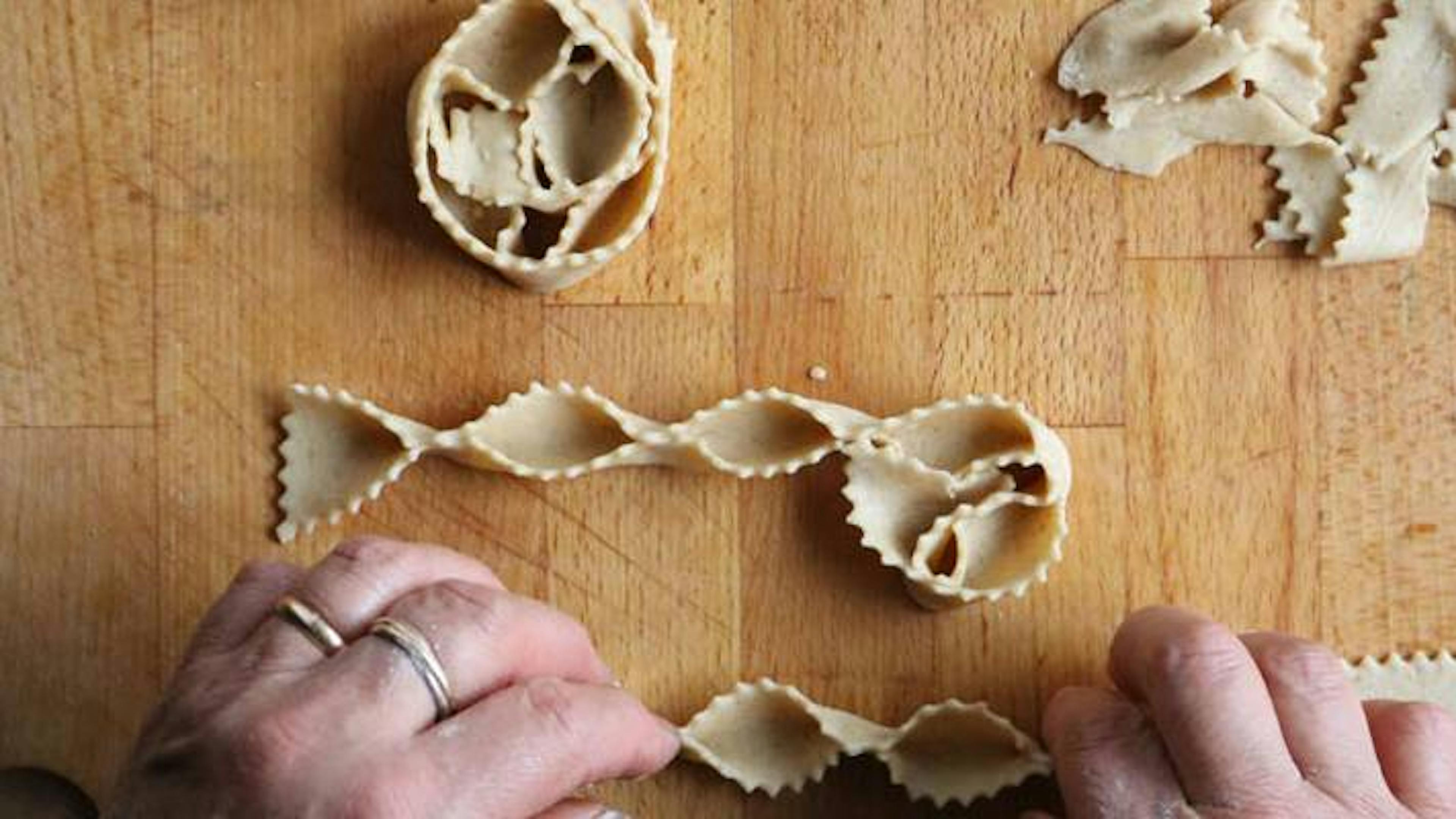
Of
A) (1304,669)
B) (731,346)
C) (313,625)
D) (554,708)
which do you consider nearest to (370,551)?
(313,625)

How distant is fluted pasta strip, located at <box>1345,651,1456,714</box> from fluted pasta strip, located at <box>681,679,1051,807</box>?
0.98ft

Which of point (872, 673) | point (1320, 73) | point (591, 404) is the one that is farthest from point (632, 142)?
point (1320, 73)

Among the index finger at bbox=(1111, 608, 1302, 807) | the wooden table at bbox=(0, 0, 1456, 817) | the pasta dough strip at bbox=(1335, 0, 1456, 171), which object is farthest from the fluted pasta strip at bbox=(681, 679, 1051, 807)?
the pasta dough strip at bbox=(1335, 0, 1456, 171)

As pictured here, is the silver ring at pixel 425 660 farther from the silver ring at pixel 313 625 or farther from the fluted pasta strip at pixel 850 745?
the fluted pasta strip at pixel 850 745

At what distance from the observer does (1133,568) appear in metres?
1.41

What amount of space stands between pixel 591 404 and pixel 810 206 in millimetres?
264

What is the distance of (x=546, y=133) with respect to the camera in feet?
4.59

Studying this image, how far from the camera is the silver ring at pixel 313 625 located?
1.06 m

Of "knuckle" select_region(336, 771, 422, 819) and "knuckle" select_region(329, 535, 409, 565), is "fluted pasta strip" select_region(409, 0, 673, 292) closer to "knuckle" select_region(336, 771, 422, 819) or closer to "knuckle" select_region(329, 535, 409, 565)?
"knuckle" select_region(329, 535, 409, 565)

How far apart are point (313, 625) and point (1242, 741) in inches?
27.1

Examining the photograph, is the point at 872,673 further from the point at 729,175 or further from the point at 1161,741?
the point at 729,175

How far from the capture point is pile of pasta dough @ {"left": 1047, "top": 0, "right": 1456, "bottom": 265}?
55.7 inches

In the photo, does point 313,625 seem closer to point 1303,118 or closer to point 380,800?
point 380,800

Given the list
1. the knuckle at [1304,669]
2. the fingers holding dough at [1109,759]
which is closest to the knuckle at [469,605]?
the fingers holding dough at [1109,759]
